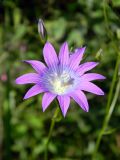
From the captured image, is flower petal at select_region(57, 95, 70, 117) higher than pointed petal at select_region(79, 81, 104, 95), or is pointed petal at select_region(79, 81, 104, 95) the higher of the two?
pointed petal at select_region(79, 81, 104, 95)

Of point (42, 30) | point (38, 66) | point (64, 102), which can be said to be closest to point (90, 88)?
point (64, 102)

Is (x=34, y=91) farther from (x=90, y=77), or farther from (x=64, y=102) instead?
(x=90, y=77)

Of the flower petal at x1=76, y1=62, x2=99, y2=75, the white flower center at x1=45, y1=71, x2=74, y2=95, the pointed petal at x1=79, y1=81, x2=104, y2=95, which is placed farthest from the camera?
the white flower center at x1=45, y1=71, x2=74, y2=95

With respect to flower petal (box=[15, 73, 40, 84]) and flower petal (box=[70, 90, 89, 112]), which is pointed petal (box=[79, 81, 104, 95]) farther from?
flower petal (box=[15, 73, 40, 84])

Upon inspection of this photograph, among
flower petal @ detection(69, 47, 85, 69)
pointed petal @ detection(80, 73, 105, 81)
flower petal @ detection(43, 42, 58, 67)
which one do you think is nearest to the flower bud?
flower petal @ detection(43, 42, 58, 67)

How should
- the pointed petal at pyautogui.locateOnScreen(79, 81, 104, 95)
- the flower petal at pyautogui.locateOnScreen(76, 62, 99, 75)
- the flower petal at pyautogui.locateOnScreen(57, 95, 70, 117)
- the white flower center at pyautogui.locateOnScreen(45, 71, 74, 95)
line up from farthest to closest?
the white flower center at pyautogui.locateOnScreen(45, 71, 74, 95), the flower petal at pyautogui.locateOnScreen(76, 62, 99, 75), the pointed petal at pyautogui.locateOnScreen(79, 81, 104, 95), the flower petal at pyautogui.locateOnScreen(57, 95, 70, 117)

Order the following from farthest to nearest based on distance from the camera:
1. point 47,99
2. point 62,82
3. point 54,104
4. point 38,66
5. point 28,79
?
point 54,104 → point 62,82 → point 38,66 → point 28,79 → point 47,99
